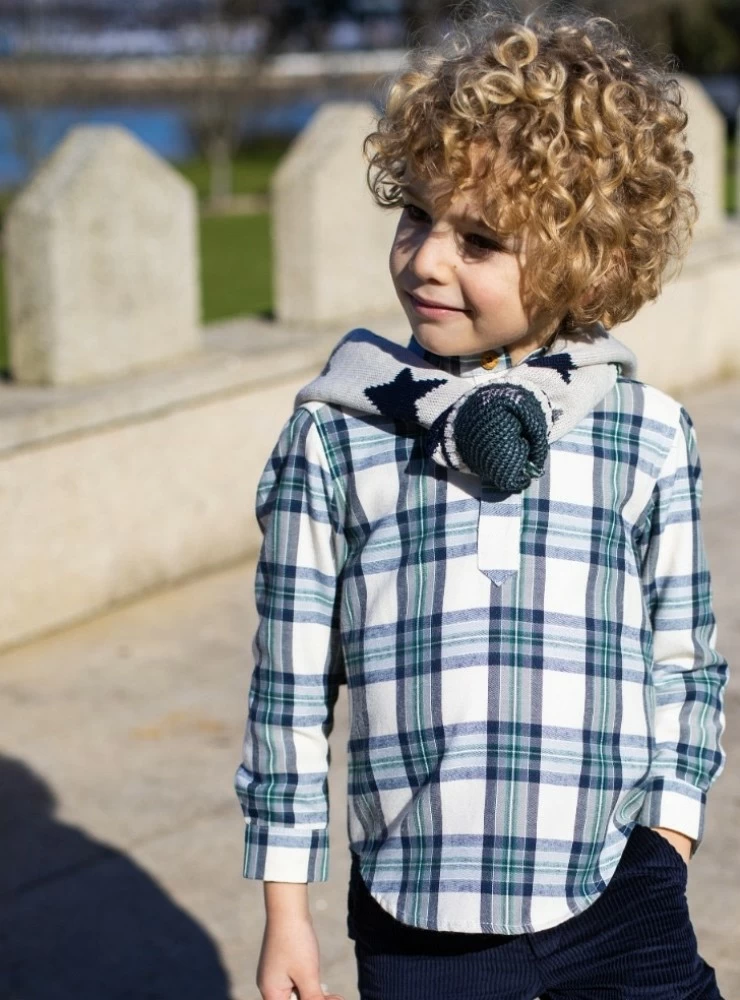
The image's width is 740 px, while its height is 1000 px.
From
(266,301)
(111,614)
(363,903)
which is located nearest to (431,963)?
(363,903)

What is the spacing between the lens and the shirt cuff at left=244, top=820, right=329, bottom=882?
172cm

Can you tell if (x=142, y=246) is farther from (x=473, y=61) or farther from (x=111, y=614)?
(x=473, y=61)

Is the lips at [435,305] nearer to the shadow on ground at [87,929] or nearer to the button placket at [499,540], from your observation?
the button placket at [499,540]

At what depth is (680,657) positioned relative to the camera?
181 cm

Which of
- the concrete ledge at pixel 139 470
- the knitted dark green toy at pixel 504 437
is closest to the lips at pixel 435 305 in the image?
the knitted dark green toy at pixel 504 437

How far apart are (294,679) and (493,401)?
1.29 feet

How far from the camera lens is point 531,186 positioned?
162 centimetres

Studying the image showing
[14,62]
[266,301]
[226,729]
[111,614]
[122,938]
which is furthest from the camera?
[14,62]

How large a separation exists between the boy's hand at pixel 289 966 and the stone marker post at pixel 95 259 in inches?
123

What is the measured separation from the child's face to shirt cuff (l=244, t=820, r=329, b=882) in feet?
1.91

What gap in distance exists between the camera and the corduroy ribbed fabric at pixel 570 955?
5.49ft

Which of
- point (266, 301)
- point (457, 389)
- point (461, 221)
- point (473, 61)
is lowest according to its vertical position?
point (266, 301)

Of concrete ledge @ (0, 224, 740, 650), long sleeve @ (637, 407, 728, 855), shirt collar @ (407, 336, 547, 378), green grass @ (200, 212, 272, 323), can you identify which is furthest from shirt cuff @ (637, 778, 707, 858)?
green grass @ (200, 212, 272, 323)

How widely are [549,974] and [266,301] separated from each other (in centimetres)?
671
